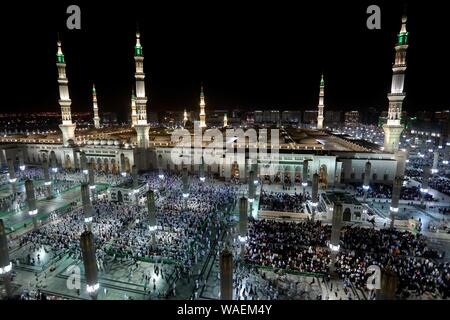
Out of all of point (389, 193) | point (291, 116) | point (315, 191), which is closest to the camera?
point (315, 191)

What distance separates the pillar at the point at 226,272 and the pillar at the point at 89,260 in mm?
5818

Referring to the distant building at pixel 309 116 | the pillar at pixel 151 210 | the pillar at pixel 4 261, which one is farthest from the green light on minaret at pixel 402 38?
the distant building at pixel 309 116

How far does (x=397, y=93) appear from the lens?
29297 millimetres

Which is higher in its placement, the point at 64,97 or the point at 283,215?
the point at 64,97

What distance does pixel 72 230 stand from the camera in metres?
19.1

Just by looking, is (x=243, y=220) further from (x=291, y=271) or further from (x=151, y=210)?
(x=151, y=210)

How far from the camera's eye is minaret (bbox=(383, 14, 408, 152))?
27.8 metres

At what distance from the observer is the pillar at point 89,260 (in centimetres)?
1159

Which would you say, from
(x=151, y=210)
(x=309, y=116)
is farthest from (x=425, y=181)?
(x=309, y=116)

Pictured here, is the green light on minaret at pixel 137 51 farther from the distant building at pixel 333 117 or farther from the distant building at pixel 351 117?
the distant building at pixel 351 117

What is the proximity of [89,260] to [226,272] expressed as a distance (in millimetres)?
6157

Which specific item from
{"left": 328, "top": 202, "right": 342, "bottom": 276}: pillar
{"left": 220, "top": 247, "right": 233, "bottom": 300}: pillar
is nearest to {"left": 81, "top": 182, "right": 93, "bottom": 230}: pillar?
{"left": 220, "top": 247, "right": 233, "bottom": 300}: pillar
